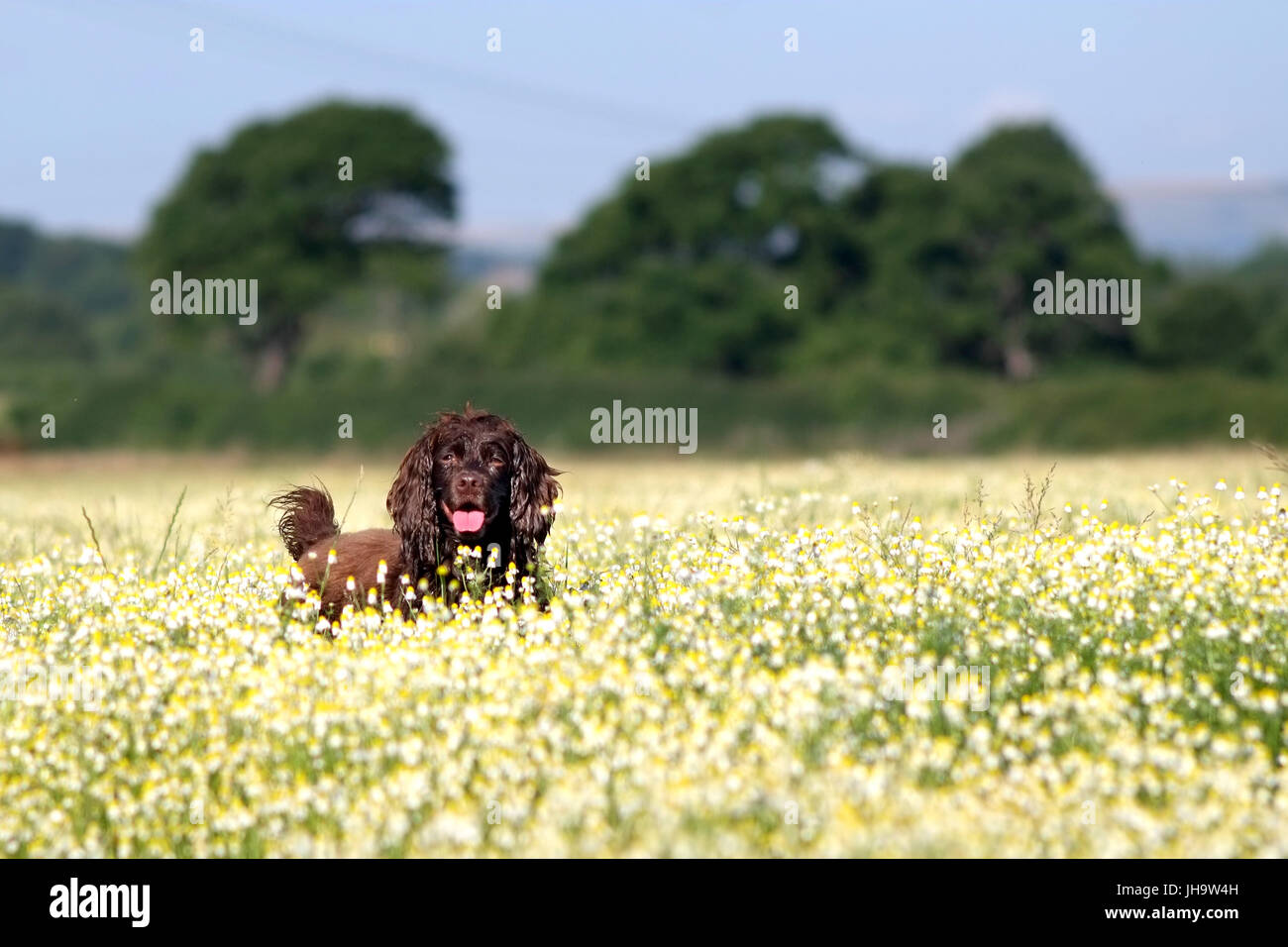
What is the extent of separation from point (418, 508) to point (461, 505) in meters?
0.34

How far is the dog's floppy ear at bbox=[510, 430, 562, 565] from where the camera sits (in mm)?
8070

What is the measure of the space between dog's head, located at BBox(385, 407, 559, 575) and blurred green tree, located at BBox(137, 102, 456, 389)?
56.3m

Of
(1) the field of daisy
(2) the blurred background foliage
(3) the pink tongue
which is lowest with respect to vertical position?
(1) the field of daisy

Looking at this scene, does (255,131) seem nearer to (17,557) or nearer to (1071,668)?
(17,557)

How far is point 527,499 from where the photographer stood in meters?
8.09

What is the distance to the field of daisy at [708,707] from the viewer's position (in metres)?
4.80

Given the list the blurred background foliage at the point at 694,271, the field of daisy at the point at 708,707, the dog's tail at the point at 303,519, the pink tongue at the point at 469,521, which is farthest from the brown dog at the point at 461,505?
the blurred background foliage at the point at 694,271

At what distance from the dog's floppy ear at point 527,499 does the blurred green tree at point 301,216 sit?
56424 millimetres

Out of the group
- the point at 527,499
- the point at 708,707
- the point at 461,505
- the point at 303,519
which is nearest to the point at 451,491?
the point at 461,505

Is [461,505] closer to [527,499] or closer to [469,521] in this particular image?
[469,521]

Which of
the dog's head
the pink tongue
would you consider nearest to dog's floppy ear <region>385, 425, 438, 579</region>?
the dog's head

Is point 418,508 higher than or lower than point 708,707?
higher

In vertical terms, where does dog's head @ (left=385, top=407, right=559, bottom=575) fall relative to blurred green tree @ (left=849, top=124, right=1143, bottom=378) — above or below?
below

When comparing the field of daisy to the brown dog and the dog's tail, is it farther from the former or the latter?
the dog's tail
